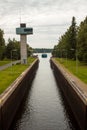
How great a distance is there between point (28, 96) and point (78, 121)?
728 inches

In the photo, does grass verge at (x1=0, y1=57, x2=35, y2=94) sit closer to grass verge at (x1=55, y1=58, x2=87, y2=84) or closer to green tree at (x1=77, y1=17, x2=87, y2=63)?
grass verge at (x1=55, y1=58, x2=87, y2=84)

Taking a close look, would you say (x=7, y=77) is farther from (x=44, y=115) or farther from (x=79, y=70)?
(x=44, y=115)

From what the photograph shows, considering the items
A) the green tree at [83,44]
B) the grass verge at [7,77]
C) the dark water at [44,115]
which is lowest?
the dark water at [44,115]

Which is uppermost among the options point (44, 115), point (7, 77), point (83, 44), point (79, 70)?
point (83, 44)

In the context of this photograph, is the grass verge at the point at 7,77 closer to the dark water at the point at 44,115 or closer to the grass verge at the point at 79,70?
the dark water at the point at 44,115

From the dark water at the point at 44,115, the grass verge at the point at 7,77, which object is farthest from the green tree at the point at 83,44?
the dark water at the point at 44,115

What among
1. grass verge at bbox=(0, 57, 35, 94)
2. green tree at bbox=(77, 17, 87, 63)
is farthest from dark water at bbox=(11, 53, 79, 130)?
green tree at bbox=(77, 17, 87, 63)

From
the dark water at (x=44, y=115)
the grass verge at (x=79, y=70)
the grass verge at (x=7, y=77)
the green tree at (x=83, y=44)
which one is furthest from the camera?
the green tree at (x=83, y=44)

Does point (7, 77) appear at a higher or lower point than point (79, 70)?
lower

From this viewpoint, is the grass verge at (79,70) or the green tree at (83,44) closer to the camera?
the grass verge at (79,70)

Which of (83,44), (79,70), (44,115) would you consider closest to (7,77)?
(79,70)

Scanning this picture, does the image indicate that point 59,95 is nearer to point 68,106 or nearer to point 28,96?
point 28,96

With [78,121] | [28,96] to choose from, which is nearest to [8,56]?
[28,96]

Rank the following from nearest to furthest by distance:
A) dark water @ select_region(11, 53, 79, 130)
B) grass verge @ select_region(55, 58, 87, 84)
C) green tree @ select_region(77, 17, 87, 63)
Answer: dark water @ select_region(11, 53, 79, 130) → grass verge @ select_region(55, 58, 87, 84) → green tree @ select_region(77, 17, 87, 63)
